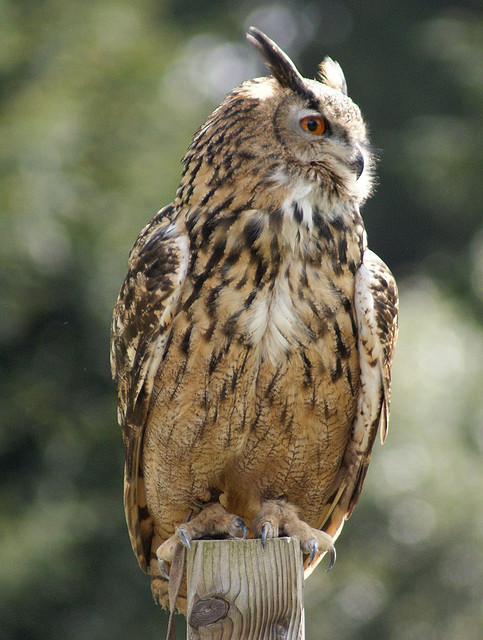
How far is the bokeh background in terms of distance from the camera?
6477mm

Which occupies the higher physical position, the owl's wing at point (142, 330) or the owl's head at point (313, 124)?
the owl's head at point (313, 124)

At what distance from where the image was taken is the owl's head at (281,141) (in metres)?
2.87

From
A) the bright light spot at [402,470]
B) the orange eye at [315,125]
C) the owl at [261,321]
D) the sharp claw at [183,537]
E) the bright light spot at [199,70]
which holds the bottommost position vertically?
the sharp claw at [183,537]

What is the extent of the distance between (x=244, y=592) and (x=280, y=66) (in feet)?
5.46

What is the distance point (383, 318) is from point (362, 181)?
44cm

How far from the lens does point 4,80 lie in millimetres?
7152

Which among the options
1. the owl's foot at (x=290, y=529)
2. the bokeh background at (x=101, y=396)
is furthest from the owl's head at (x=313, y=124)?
the bokeh background at (x=101, y=396)

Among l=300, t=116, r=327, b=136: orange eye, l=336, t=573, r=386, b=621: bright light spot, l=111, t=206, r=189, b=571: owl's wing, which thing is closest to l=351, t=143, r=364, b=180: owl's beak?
l=300, t=116, r=327, b=136: orange eye

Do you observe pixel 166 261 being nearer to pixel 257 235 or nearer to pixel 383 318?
pixel 257 235

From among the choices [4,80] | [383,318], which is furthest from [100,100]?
[383,318]

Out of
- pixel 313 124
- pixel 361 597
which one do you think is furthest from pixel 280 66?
pixel 361 597

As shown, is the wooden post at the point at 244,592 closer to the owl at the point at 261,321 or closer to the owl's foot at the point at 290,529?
the owl's foot at the point at 290,529

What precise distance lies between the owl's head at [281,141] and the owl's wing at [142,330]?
0.69 ft

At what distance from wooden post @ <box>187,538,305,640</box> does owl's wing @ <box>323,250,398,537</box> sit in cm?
93
